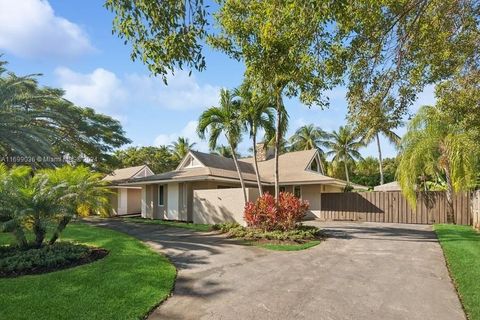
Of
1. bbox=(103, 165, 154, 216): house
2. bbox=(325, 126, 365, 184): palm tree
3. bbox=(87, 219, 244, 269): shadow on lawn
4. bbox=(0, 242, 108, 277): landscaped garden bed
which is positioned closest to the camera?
bbox=(0, 242, 108, 277): landscaped garden bed

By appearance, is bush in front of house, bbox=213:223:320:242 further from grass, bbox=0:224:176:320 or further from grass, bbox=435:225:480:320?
grass, bbox=0:224:176:320

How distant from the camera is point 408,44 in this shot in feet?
25.7

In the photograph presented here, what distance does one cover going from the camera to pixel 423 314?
5277 mm

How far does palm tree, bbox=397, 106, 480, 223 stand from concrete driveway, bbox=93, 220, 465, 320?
22.5 ft

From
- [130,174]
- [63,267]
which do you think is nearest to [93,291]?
[63,267]

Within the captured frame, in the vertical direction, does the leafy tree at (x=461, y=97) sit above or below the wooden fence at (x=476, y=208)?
above

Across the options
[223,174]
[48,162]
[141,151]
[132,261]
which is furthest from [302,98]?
[141,151]

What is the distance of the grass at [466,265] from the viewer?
18.5ft

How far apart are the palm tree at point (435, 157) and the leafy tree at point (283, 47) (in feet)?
37.3

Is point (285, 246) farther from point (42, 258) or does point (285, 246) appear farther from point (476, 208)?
point (476, 208)

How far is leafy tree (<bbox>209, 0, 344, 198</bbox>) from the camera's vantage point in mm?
6160

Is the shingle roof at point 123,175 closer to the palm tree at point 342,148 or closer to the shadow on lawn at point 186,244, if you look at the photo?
the shadow on lawn at point 186,244

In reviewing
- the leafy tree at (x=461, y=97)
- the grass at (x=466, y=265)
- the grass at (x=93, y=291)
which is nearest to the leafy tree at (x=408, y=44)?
the leafy tree at (x=461, y=97)

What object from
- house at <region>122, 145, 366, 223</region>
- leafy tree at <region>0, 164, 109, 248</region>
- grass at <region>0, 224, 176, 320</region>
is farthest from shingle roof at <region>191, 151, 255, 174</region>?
grass at <region>0, 224, 176, 320</region>
